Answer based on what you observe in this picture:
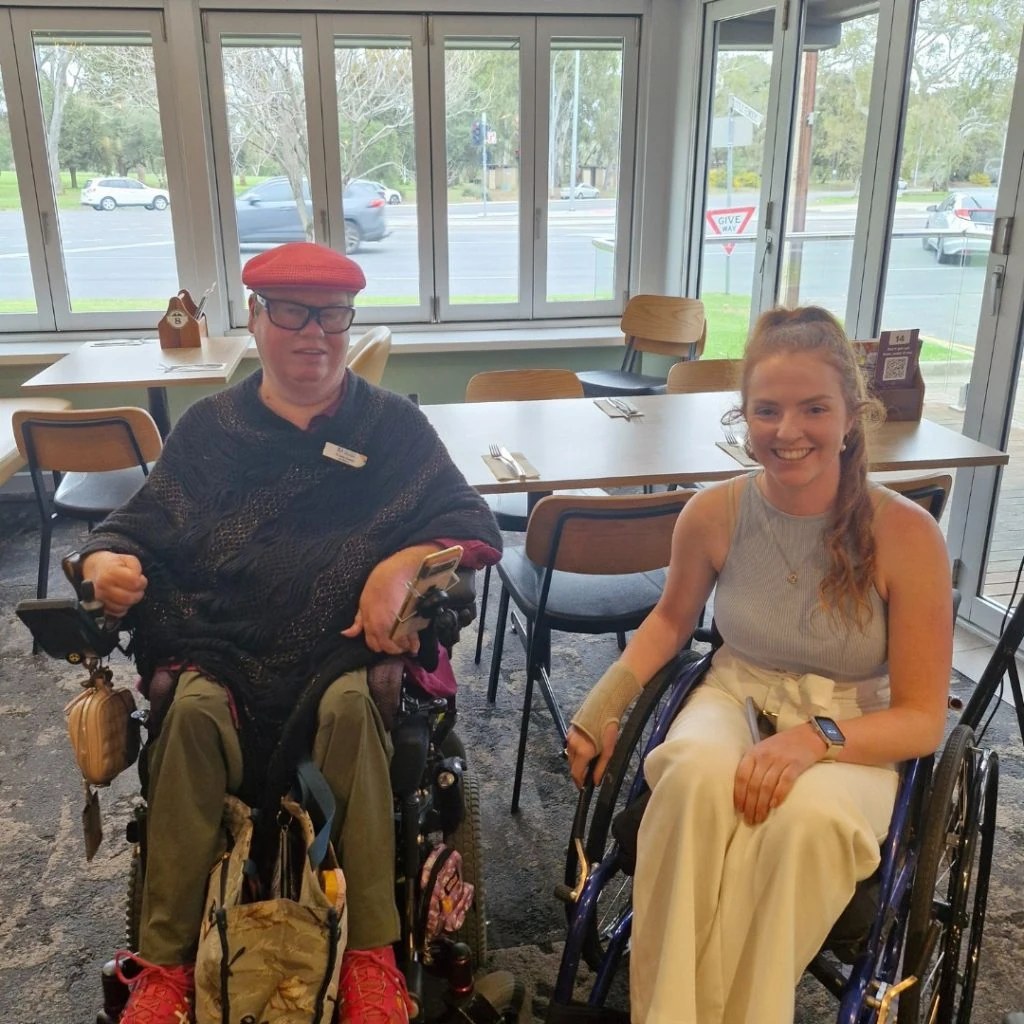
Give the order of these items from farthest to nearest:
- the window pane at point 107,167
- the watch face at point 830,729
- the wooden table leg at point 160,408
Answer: the window pane at point 107,167, the wooden table leg at point 160,408, the watch face at point 830,729

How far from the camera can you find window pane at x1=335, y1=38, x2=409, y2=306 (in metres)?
4.44

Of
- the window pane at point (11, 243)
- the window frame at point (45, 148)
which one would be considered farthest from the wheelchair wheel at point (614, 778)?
the window pane at point (11, 243)

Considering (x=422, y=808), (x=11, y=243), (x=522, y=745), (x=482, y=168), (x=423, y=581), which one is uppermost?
(x=482, y=168)

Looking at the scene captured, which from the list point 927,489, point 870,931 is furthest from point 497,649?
point 870,931

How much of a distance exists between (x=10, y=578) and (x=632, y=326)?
2813 mm

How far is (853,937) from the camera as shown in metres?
1.20

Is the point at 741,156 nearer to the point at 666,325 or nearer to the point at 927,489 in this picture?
the point at 666,325

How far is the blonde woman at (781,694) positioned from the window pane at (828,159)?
198 centimetres

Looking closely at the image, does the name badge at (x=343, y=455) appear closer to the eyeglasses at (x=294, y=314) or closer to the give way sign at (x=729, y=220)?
the eyeglasses at (x=294, y=314)

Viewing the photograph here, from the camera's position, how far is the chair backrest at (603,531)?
1.94 m

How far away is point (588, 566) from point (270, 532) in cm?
72

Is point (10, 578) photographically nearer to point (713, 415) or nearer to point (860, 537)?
point (713, 415)

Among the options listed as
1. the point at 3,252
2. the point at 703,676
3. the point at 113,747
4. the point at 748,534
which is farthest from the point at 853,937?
the point at 3,252

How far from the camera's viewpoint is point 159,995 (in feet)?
4.29
